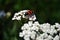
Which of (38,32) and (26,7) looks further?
(26,7)

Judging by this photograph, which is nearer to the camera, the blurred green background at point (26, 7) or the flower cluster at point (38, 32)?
the flower cluster at point (38, 32)

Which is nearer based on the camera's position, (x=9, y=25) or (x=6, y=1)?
(x=9, y=25)

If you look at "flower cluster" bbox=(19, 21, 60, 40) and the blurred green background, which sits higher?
"flower cluster" bbox=(19, 21, 60, 40)

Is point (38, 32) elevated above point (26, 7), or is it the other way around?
point (38, 32)

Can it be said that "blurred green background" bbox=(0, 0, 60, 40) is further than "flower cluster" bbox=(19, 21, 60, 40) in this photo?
Yes

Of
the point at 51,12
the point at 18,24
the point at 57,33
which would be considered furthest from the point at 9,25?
the point at 57,33

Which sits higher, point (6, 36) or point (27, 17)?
point (27, 17)

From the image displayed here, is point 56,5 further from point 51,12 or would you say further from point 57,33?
point 57,33

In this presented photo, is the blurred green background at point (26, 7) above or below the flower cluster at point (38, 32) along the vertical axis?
below
